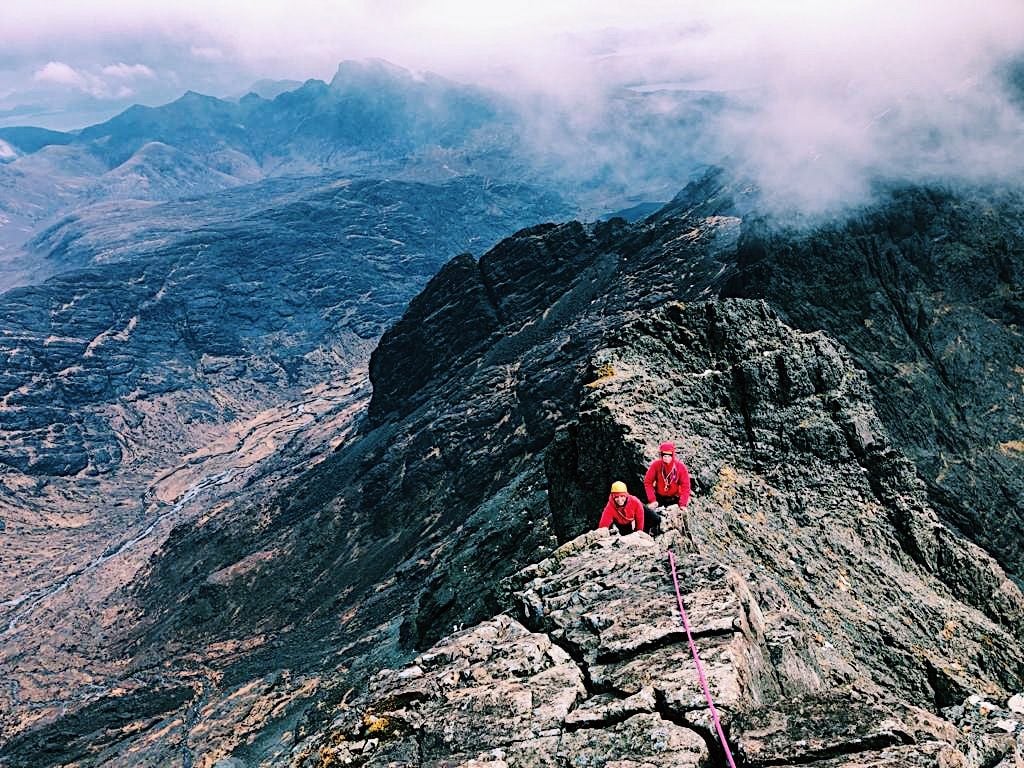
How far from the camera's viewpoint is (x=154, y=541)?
192 m

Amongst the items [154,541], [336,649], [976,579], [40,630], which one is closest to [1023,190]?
[976,579]

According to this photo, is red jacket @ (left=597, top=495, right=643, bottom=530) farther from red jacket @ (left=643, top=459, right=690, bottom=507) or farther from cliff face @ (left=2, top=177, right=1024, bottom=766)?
red jacket @ (left=643, top=459, right=690, bottom=507)

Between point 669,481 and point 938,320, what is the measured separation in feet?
169

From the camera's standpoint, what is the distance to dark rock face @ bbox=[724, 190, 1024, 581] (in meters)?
52.1

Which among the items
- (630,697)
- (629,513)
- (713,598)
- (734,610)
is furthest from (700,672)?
(629,513)

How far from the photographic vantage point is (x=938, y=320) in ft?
204

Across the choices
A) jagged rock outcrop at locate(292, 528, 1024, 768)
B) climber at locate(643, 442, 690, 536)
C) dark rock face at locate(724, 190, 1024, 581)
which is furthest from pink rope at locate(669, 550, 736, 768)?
dark rock face at locate(724, 190, 1024, 581)

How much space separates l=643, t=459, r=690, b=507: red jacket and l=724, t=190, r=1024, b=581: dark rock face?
38.0 m

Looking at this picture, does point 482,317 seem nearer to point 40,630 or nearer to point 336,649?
point 336,649

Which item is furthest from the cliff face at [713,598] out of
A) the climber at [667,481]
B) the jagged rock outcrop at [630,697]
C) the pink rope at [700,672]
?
the climber at [667,481]

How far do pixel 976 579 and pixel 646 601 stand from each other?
706 inches

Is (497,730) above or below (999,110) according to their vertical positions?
below

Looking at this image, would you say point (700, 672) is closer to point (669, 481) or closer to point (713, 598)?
point (713, 598)

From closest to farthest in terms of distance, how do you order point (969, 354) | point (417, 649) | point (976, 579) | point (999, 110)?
point (976, 579), point (417, 649), point (969, 354), point (999, 110)
